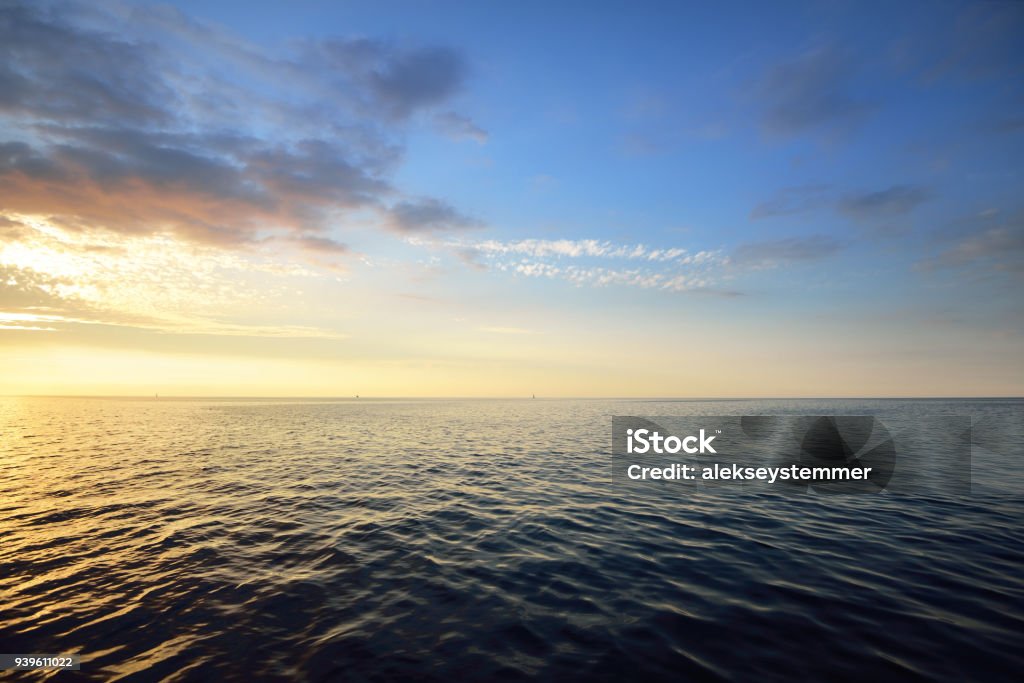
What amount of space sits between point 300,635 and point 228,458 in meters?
31.0

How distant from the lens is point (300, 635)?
28.7 feet

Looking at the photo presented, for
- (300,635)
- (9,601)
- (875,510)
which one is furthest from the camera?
(875,510)

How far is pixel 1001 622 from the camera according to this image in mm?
8852

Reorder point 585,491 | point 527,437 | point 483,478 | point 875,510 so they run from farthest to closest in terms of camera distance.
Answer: point 527,437
point 483,478
point 585,491
point 875,510

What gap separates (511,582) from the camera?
1128 cm

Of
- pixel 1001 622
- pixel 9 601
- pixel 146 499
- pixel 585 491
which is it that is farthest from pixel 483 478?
pixel 1001 622

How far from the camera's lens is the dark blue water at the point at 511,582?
25.7 feet

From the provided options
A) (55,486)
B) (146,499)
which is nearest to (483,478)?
(146,499)

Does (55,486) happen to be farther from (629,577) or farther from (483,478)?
(629,577)

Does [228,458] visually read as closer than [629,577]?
No

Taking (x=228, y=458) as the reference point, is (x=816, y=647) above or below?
above

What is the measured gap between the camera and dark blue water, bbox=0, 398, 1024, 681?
308 inches

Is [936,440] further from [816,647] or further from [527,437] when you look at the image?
[816,647]

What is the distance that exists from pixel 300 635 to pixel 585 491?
622 inches
